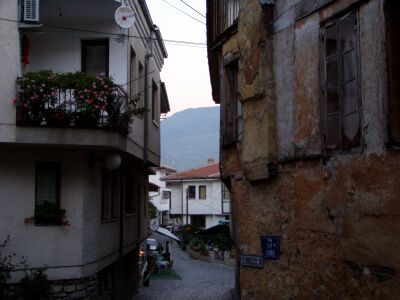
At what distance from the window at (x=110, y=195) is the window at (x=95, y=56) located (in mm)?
2514

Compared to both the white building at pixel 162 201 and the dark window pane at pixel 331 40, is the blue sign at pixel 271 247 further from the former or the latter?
the white building at pixel 162 201

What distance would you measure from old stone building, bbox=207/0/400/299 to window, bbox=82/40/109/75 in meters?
4.28

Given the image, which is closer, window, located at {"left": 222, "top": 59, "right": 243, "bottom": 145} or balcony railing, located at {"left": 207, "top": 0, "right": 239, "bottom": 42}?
window, located at {"left": 222, "top": 59, "right": 243, "bottom": 145}

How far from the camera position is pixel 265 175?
9.61 m

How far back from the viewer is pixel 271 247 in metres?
9.59

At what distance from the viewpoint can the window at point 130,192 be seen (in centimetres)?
1929

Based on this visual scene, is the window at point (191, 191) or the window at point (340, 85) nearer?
the window at point (340, 85)

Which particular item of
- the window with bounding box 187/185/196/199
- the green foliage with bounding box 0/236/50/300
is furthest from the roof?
the green foliage with bounding box 0/236/50/300

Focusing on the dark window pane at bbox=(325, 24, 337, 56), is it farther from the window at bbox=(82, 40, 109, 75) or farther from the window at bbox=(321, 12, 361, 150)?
the window at bbox=(82, 40, 109, 75)

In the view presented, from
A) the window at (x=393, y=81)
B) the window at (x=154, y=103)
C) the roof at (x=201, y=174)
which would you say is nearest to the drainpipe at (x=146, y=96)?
the window at (x=154, y=103)

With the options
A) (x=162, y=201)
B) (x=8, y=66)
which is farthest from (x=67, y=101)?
(x=162, y=201)

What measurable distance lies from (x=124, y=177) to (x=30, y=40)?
552 centimetres

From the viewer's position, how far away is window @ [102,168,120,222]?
50.0 ft

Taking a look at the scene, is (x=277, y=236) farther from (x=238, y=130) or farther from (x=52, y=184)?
(x=52, y=184)
